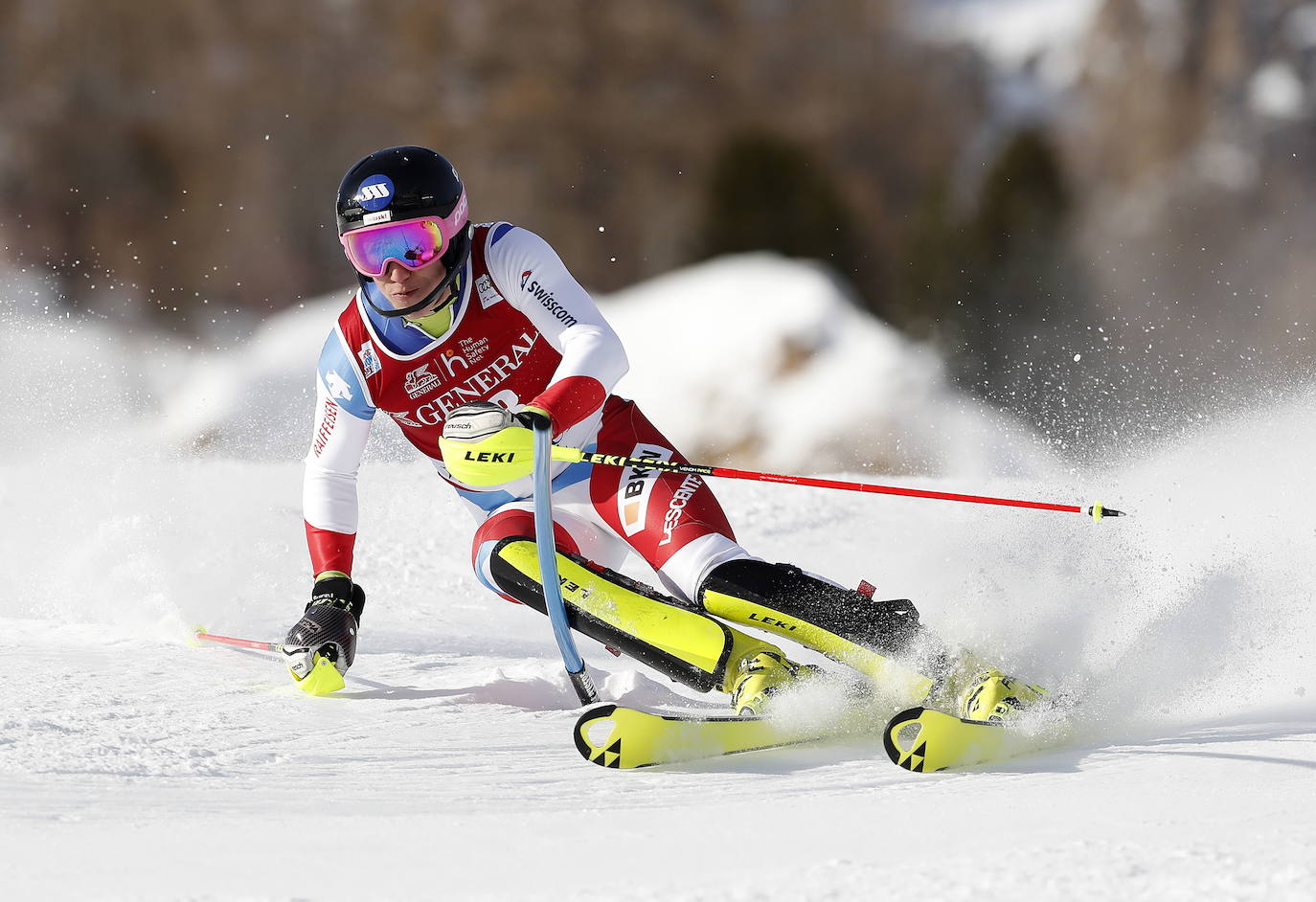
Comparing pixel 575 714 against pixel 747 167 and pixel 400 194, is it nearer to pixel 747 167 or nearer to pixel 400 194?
pixel 400 194

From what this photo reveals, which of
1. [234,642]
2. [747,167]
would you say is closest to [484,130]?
[747,167]

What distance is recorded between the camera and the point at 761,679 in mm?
2400

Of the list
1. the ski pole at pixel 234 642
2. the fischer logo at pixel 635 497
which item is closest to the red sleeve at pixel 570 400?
the fischer logo at pixel 635 497

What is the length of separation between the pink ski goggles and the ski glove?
0.45 meters

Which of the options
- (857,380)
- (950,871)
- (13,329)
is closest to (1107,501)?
(950,871)

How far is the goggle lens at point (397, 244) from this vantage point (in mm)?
2648

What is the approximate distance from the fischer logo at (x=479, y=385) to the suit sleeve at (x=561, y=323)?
77mm

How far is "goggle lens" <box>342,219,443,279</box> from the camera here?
2.65 m

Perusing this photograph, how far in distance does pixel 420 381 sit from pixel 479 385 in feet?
0.41

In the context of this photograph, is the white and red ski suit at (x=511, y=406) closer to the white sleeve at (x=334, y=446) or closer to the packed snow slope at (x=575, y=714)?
the white sleeve at (x=334, y=446)

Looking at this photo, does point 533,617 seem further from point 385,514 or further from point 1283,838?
point 1283,838

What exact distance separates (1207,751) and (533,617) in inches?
99.3

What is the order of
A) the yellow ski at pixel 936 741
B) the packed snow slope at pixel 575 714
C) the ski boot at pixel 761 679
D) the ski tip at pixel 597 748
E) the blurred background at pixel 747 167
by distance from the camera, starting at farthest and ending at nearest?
the blurred background at pixel 747 167
the ski boot at pixel 761 679
the ski tip at pixel 597 748
the yellow ski at pixel 936 741
the packed snow slope at pixel 575 714

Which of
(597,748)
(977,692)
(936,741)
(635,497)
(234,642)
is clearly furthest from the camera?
(234,642)
